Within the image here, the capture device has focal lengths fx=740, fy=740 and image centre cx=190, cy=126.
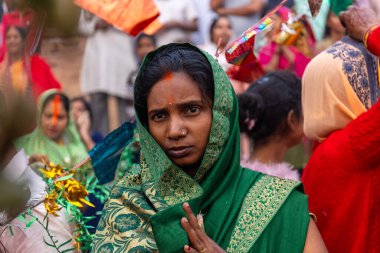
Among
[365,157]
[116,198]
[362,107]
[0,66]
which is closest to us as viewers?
[0,66]

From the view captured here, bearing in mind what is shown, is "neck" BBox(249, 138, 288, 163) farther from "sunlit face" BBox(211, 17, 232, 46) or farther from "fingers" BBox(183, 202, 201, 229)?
"sunlit face" BBox(211, 17, 232, 46)

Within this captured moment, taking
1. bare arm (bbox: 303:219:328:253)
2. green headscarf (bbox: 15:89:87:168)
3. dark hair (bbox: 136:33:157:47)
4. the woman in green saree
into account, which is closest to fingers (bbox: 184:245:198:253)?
the woman in green saree

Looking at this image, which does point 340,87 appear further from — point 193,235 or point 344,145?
point 193,235

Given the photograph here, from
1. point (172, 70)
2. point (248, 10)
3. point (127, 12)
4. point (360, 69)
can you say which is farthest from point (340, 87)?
point (248, 10)

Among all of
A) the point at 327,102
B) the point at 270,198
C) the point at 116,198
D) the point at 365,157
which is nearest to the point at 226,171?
the point at 270,198

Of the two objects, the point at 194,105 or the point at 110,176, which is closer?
the point at 194,105

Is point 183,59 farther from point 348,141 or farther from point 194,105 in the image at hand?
point 348,141

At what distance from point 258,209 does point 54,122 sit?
5.12 meters

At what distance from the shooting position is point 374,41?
2920 millimetres

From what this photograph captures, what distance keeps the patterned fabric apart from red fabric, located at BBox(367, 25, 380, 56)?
28 cm

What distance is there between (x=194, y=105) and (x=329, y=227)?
85 cm

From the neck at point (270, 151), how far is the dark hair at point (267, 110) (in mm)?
39

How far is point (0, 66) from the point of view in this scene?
87 centimetres

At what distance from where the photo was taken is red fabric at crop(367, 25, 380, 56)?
9.49 feet
